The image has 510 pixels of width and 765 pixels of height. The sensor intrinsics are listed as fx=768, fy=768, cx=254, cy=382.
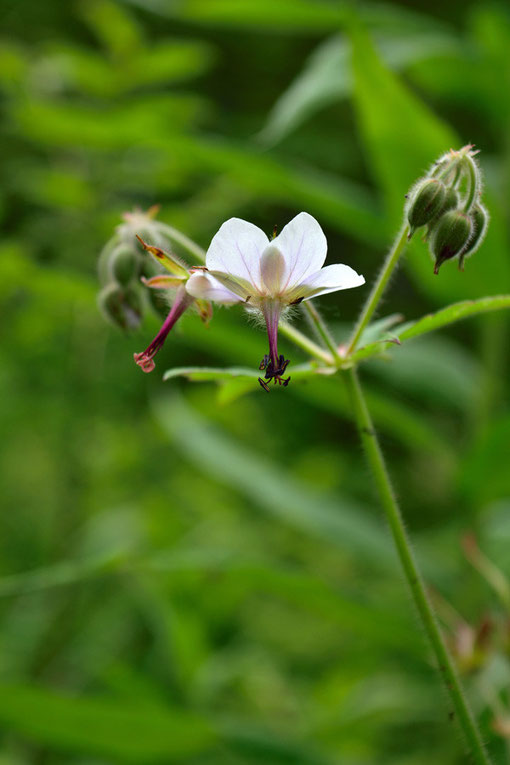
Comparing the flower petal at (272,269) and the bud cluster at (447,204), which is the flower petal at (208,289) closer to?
the flower petal at (272,269)

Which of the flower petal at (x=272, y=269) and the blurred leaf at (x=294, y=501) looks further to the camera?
the blurred leaf at (x=294, y=501)

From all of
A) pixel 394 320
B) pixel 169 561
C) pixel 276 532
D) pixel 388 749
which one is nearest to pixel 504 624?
pixel 394 320

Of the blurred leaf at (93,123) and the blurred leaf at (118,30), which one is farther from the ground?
the blurred leaf at (118,30)

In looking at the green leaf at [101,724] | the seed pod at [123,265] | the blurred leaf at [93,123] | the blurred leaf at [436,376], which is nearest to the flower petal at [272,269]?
the seed pod at [123,265]

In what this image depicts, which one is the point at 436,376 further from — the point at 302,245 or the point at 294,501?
the point at 302,245

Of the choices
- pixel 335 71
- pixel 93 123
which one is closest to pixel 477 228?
pixel 335 71

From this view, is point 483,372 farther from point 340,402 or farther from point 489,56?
point 489,56

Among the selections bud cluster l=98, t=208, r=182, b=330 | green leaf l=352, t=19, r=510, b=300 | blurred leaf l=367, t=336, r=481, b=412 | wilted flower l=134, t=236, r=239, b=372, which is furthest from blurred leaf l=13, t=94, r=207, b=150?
wilted flower l=134, t=236, r=239, b=372
